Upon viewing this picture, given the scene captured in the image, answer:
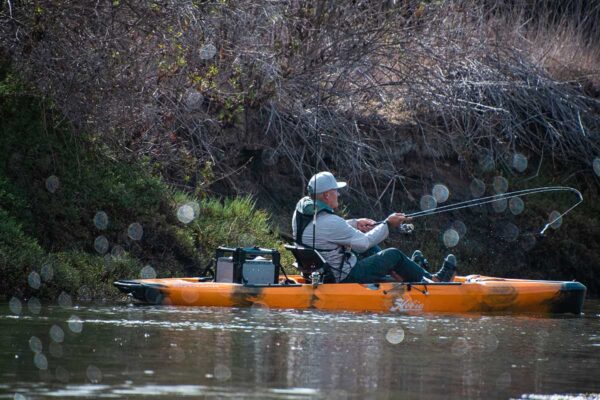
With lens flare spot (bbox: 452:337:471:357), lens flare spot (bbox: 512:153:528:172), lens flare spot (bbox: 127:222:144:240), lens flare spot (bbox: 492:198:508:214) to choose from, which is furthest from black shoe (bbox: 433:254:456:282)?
lens flare spot (bbox: 512:153:528:172)

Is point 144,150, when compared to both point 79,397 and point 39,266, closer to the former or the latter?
point 39,266

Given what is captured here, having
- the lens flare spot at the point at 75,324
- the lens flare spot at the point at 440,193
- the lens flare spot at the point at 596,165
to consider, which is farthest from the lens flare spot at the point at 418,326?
the lens flare spot at the point at 596,165

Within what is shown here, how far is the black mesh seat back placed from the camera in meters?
12.3

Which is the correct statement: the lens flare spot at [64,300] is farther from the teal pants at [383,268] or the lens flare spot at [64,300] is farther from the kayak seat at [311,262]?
the teal pants at [383,268]

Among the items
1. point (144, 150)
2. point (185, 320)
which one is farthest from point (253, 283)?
point (144, 150)

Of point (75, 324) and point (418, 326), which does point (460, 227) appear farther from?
point (75, 324)

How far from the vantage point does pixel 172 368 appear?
7.44 m

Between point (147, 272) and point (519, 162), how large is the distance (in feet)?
25.3

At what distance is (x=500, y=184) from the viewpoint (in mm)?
18703

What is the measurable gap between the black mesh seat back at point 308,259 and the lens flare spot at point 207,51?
11.5 ft

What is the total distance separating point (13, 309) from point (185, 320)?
5.55ft

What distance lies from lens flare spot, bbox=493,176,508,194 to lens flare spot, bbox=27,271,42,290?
28.4ft

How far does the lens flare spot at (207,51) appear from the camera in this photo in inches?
585

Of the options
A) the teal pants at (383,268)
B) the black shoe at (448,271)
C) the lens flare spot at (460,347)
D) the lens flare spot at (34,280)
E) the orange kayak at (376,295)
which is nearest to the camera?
the lens flare spot at (460,347)
